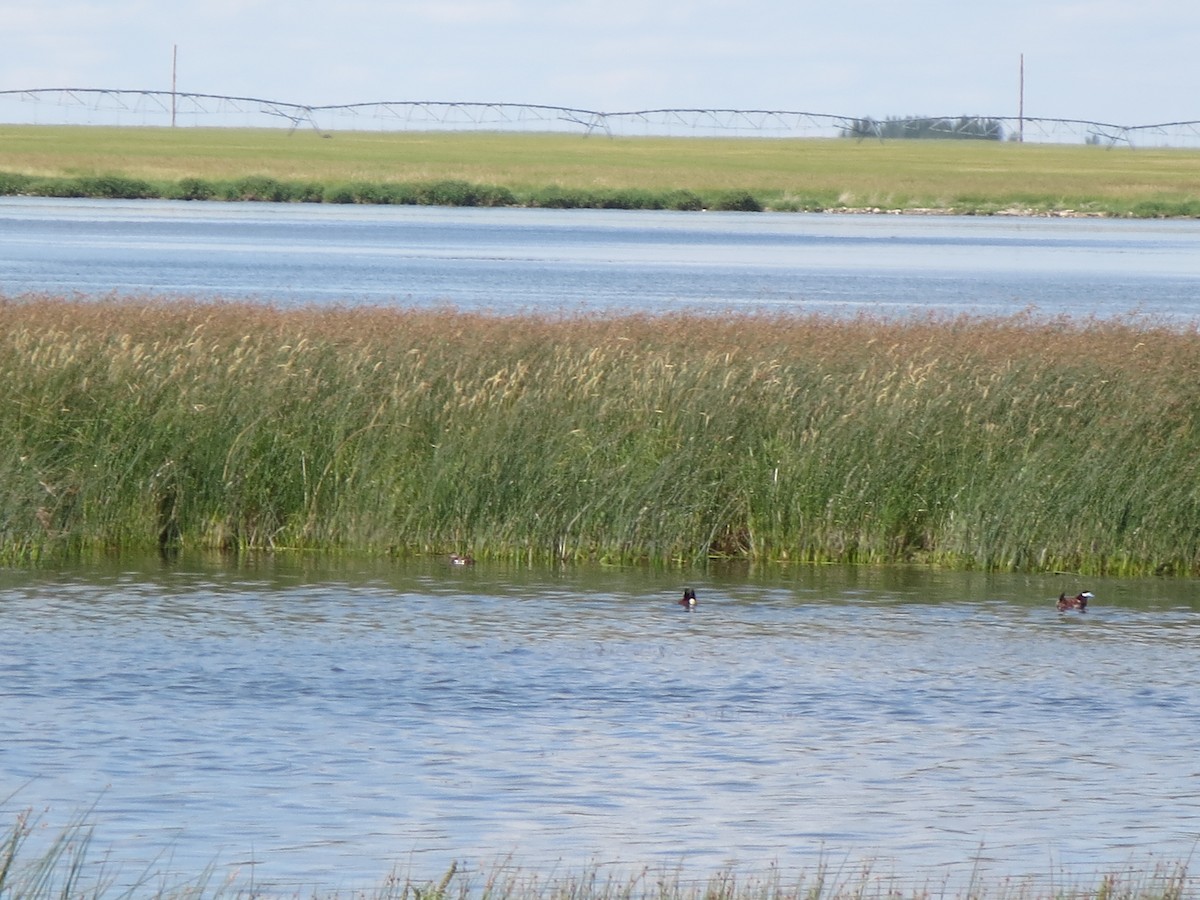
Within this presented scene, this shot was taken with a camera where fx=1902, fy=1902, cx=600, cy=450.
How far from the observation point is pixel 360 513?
17828mm

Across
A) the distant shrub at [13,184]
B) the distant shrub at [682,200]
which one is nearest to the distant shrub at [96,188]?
the distant shrub at [13,184]

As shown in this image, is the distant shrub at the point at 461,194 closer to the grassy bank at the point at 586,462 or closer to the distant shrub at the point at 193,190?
the distant shrub at the point at 193,190

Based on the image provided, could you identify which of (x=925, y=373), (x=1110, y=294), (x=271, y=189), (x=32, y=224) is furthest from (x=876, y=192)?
(x=925, y=373)

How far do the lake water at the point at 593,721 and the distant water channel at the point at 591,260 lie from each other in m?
8.71

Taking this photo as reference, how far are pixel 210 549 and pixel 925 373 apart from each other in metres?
7.32

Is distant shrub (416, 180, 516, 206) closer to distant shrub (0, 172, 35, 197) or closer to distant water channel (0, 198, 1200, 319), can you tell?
distant water channel (0, 198, 1200, 319)

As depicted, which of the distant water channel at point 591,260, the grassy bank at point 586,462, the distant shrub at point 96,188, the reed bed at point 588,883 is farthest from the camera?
the distant shrub at point 96,188

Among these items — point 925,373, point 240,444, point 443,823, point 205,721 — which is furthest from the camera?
point 925,373

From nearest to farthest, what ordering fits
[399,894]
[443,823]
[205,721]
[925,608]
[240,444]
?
[399,894] → [443,823] → [205,721] → [925,608] → [240,444]

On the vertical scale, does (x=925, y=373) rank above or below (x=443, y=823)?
above

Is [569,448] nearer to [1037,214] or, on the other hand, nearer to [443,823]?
[443,823]

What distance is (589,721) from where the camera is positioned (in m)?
11.8

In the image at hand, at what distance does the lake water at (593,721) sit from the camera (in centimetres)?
933

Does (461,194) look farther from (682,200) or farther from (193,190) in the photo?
(193,190)
